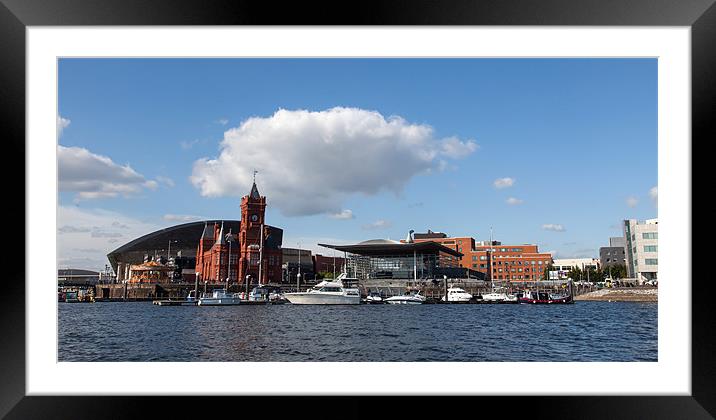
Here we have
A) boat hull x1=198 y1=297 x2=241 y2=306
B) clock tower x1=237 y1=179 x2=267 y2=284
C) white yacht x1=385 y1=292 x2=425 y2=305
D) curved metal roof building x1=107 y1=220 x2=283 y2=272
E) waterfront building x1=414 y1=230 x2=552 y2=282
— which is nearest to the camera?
boat hull x1=198 y1=297 x2=241 y2=306

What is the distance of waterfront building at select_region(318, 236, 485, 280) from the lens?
44844 mm

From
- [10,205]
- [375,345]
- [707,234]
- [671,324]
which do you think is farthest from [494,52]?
[375,345]

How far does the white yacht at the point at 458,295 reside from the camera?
37875 mm

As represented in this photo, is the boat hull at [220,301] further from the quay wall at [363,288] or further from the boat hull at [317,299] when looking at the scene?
the quay wall at [363,288]

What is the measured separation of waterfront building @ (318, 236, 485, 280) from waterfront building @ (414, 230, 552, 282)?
5.77 meters

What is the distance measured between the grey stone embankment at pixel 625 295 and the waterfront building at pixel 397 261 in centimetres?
956

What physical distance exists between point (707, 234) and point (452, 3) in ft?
5.60

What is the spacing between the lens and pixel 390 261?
46219mm

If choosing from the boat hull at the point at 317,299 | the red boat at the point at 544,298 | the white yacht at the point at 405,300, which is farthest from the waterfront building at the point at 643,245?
the boat hull at the point at 317,299

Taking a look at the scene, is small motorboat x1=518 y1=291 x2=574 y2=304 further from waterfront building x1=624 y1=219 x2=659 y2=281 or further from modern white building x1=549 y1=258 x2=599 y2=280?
modern white building x1=549 y1=258 x2=599 y2=280

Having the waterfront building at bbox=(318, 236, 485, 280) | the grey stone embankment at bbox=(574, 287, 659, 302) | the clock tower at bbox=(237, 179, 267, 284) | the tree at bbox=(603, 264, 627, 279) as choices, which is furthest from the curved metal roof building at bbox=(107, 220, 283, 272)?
the tree at bbox=(603, 264, 627, 279)

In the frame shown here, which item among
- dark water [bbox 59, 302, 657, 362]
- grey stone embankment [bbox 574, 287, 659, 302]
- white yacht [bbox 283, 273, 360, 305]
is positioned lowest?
grey stone embankment [bbox 574, 287, 659, 302]

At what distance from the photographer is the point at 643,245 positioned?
36.7 metres

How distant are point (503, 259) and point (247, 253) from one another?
22009 mm
